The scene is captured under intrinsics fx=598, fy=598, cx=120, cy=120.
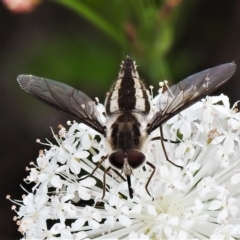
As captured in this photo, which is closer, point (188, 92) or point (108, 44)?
point (188, 92)

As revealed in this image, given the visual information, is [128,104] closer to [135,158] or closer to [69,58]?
[135,158]

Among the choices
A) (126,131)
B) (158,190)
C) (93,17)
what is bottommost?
(158,190)

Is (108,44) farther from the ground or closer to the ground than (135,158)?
farther from the ground

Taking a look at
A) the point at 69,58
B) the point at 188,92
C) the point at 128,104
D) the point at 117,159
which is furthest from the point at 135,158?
the point at 69,58

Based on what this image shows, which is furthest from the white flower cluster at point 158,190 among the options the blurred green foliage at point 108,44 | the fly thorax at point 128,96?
the blurred green foliage at point 108,44

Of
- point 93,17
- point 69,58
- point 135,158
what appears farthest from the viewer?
point 69,58

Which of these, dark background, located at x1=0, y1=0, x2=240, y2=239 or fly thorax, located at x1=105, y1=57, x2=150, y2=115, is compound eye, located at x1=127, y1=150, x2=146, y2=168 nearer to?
fly thorax, located at x1=105, y1=57, x2=150, y2=115

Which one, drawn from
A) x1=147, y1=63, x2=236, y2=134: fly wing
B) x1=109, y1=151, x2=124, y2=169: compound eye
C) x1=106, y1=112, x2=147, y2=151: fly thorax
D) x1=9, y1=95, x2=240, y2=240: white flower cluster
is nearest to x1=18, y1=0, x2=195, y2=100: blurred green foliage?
x1=9, y1=95, x2=240, y2=240: white flower cluster
